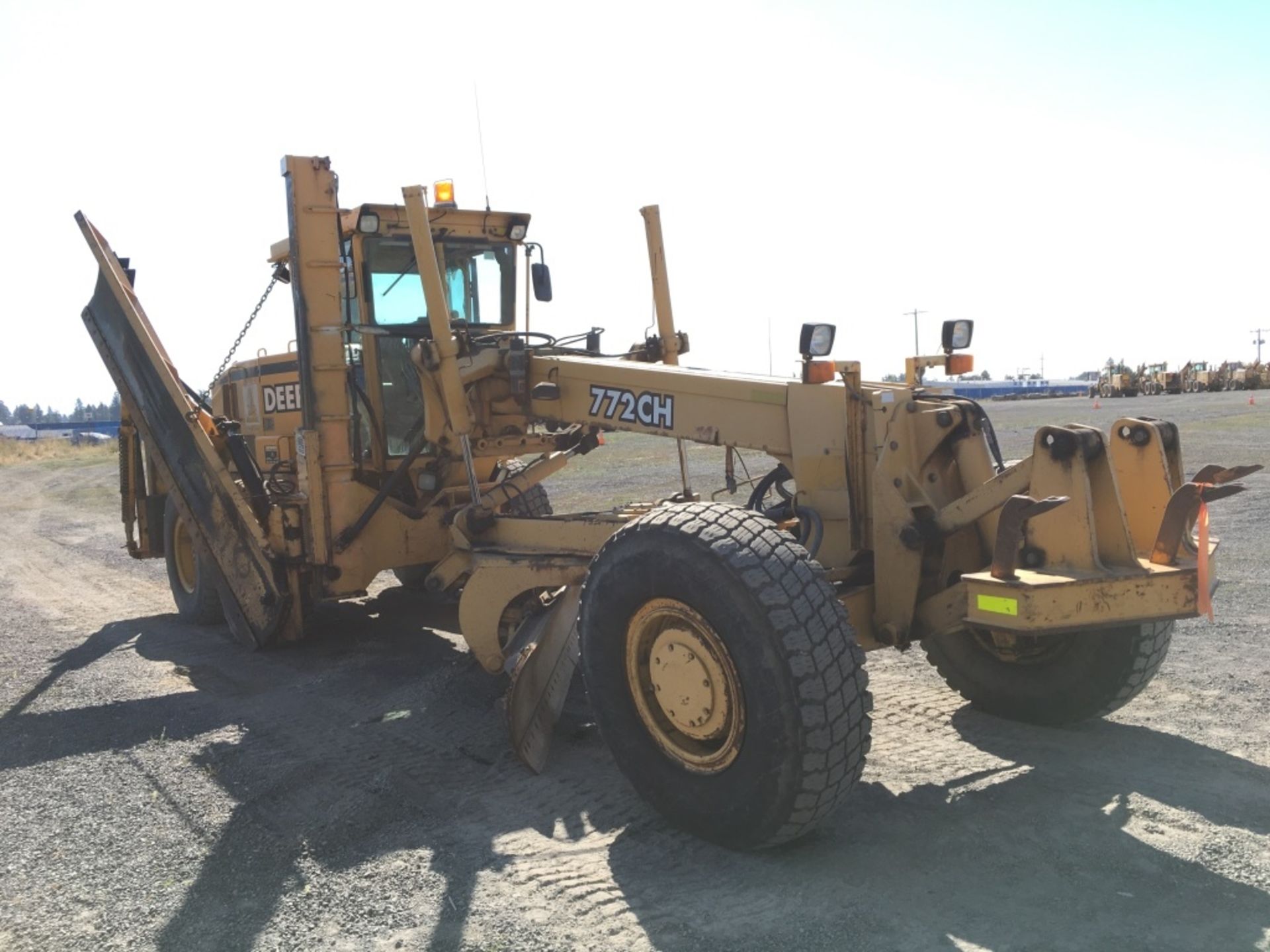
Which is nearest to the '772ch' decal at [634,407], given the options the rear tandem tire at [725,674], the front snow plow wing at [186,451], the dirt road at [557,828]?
the rear tandem tire at [725,674]

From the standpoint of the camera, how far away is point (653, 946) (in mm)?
3369

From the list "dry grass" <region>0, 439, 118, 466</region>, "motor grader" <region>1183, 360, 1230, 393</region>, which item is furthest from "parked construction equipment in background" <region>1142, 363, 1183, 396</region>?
Result: "dry grass" <region>0, 439, 118, 466</region>

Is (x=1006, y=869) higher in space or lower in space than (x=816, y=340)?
lower

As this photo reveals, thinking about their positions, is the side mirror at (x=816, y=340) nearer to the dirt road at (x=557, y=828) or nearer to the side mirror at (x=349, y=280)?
the dirt road at (x=557, y=828)

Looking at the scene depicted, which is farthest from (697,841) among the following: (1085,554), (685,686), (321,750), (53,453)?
(53,453)

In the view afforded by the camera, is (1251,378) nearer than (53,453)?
No

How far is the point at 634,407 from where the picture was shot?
220 inches

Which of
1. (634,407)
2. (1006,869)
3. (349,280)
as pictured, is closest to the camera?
(1006,869)

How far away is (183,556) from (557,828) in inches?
235

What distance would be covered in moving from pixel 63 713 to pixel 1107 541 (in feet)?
18.4

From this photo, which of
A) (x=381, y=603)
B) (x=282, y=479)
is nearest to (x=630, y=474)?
(x=381, y=603)

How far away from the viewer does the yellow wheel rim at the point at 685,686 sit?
3951mm

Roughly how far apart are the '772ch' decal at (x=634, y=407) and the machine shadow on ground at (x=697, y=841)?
1654 mm

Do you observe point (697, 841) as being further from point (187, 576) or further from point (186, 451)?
point (187, 576)
